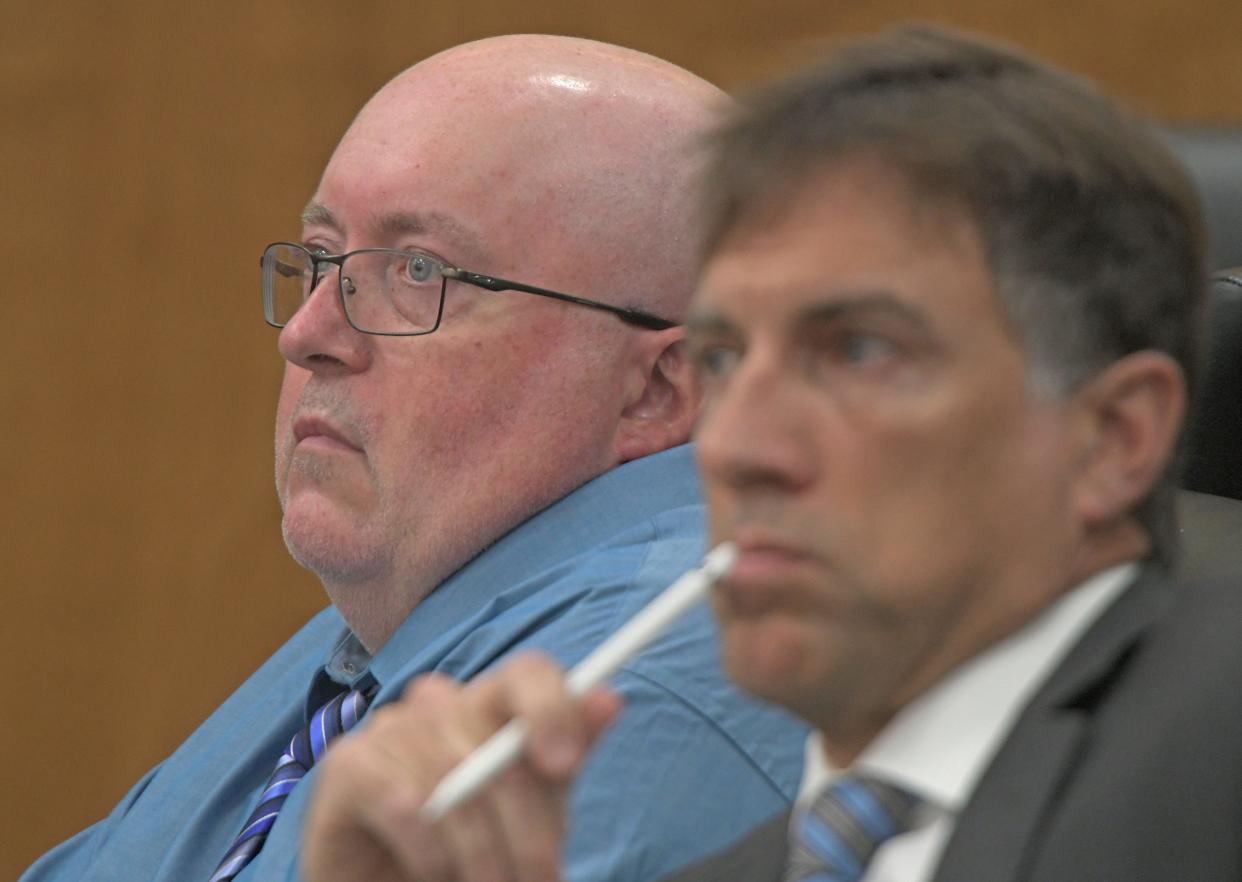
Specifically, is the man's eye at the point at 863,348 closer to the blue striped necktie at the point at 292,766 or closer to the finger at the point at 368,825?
the finger at the point at 368,825

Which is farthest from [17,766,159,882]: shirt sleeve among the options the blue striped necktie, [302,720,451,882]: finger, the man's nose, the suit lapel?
the suit lapel

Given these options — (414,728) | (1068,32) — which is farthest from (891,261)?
(1068,32)

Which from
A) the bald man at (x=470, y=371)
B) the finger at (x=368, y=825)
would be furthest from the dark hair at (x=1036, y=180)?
the bald man at (x=470, y=371)

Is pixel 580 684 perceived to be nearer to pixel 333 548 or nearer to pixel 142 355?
pixel 333 548

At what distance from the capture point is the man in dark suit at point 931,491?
0.73 metres

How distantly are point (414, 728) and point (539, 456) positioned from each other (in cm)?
70

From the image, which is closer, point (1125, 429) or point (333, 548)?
point (1125, 429)

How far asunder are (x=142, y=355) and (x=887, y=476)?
2026 mm

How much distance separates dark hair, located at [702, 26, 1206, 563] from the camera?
2.51ft

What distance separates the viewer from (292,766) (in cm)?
141

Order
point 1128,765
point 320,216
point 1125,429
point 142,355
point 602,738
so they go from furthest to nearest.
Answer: point 142,355, point 320,216, point 602,738, point 1125,429, point 1128,765

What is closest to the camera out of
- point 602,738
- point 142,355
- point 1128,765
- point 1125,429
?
point 1128,765

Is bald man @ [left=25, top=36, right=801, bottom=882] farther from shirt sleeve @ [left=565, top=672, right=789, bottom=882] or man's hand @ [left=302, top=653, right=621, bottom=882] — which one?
man's hand @ [left=302, top=653, right=621, bottom=882]

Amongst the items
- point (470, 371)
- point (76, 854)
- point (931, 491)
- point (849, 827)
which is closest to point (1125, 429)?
point (931, 491)
